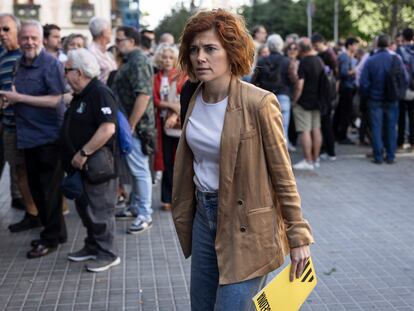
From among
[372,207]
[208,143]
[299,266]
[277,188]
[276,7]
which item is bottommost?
[372,207]

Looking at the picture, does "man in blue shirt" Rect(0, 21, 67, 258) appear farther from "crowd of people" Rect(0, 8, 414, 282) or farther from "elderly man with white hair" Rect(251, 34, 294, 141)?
"elderly man with white hair" Rect(251, 34, 294, 141)

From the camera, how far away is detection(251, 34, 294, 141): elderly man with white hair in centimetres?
914

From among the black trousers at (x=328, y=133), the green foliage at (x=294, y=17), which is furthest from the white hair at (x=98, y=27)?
the green foliage at (x=294, y=17)

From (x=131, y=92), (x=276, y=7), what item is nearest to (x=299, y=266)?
(x=131, y=92)

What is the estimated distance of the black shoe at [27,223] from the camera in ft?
21.4

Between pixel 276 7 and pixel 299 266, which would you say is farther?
pixel 276 7

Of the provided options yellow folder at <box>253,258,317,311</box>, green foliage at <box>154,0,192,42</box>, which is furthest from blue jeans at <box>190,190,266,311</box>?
green foliage at <box>154,0,192,42</box>

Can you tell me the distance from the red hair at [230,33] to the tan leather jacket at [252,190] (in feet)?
0.35

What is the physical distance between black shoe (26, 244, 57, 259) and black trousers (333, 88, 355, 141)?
8055 mm

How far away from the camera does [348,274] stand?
510 cm

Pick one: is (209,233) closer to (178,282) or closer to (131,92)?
(178,282)

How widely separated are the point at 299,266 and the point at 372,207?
192 inches

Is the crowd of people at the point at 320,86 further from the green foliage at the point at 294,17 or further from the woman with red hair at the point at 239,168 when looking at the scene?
the green foliage at the point at 294,17

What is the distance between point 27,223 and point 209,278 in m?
4.14
